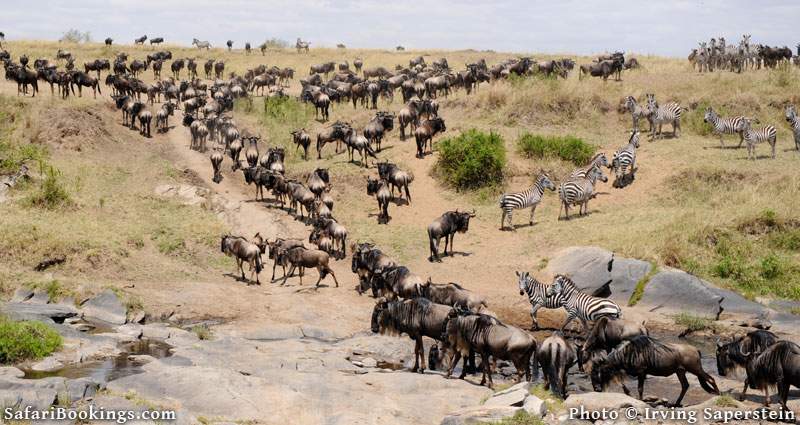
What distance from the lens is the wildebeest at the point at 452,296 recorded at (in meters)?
18.0

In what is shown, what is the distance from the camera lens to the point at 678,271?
21.4 m

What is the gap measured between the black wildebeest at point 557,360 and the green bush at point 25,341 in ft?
29.6

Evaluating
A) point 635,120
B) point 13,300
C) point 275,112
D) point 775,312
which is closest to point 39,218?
point 13,300

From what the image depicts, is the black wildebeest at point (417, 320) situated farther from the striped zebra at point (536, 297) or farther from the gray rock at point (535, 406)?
the striped zebra at point (536, 297)

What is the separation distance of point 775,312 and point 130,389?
586 inches

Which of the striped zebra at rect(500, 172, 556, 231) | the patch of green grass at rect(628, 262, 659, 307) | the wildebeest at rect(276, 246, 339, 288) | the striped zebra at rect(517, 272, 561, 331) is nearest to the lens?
the striped zebra at rect(517, 272, 561, 331)

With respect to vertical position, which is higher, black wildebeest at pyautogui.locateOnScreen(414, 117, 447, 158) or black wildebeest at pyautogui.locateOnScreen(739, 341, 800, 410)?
black wildebeest at pyautogui.locateOnScreen(414, 117, 447, 158)

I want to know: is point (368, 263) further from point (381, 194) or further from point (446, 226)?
point (381, 194)

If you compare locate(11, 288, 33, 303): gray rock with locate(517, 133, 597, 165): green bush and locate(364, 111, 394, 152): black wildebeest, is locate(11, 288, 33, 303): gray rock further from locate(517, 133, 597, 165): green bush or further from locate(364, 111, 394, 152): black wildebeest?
locate(517, 133, 597, 165): green bush

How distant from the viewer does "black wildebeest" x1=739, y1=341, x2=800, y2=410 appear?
13.0 meters

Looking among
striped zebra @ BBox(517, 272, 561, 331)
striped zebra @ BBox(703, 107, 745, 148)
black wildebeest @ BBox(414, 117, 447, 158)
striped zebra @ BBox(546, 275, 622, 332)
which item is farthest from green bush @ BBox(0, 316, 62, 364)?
striped zebra @ BBox(703, 107, 745, 148)

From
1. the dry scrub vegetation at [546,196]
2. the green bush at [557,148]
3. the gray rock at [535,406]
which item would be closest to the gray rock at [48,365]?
the dry scrub vegetation at [546,196]

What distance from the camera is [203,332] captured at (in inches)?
698

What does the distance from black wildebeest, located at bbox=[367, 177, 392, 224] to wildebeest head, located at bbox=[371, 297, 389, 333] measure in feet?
31.3
